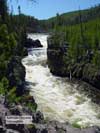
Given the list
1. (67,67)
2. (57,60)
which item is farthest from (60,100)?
(57,60)

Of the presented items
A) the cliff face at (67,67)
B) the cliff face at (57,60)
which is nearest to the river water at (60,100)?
the cliff face at (57,60)

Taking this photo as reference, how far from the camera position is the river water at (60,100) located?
37.2m

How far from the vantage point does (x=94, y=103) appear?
4456 cm

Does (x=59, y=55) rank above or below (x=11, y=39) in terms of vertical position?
below

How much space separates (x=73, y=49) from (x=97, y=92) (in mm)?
19382

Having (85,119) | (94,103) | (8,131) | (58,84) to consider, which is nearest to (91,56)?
(58,84)

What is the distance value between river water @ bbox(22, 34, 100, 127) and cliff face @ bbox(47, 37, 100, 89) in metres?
1.95

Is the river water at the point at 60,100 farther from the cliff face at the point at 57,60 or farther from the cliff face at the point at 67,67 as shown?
the cliff face at the point at 67,67

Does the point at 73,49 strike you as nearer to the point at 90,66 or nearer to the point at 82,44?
the point at 82,44

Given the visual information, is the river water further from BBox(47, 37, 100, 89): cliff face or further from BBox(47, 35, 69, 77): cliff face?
BBox(47, 37, 100, 89): cliff face

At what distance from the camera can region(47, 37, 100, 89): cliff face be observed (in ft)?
187

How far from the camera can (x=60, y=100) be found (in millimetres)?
45719

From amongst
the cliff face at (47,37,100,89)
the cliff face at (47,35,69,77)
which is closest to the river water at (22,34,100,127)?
the cliff face at (47,35,69,77)

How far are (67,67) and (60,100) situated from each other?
2141 centimetres
